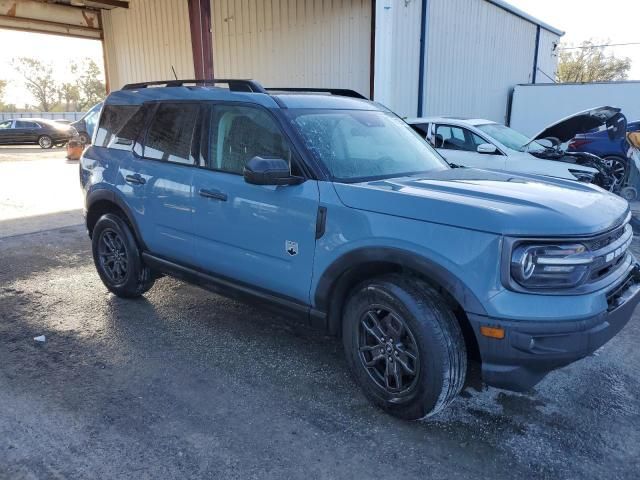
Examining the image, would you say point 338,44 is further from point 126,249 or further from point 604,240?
point 604,240

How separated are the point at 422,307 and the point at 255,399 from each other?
1.24 metres

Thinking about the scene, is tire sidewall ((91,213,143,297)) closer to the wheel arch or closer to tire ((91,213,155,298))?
tire ((91,213,155,298))

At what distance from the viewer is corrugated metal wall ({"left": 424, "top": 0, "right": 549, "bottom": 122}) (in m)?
12.6

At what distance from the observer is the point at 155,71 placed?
15734 millimetres

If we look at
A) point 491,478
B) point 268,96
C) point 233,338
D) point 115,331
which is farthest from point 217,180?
point 491,478

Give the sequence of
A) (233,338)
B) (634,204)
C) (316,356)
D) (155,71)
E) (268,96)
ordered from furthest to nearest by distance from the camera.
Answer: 1. (155,71)
2. (634,204)
3. (233,338)
4. (316,356)
5. (268,96)

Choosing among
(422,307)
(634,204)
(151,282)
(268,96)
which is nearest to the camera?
(422,307)

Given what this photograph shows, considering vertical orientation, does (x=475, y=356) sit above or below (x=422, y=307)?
below

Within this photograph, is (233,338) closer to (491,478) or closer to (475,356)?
(475,356)

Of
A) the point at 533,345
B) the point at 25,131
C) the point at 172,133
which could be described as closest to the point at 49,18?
the point at 25,131

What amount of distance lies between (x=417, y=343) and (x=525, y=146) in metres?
6.97

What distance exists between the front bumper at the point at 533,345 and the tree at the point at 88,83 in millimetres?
90555

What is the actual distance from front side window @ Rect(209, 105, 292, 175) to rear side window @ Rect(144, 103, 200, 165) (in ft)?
0.83

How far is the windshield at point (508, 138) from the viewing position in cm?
876
